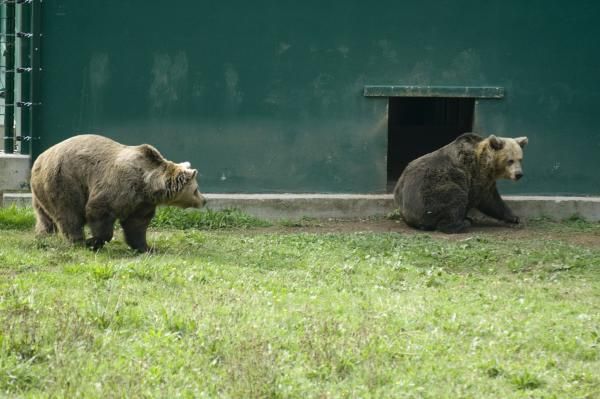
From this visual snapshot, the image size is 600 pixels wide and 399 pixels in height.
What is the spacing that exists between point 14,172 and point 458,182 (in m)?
5.76

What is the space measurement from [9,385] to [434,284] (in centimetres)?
437

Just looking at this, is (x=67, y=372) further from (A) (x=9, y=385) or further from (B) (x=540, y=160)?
(B) (x=540, y=160)

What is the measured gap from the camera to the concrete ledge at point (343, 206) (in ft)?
43.6

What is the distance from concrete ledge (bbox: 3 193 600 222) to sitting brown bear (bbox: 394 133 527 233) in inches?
13.7

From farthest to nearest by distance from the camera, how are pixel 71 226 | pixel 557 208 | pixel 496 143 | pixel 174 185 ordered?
pixel 557 208, pixel 496 143, pixel 174 185, pixel 71 226

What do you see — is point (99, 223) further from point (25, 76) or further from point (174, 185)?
point (25, 76)

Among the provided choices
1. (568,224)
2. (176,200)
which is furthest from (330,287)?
(568,224)

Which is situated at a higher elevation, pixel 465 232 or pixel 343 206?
pixel 343 206

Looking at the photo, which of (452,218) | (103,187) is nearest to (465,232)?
(452,218)

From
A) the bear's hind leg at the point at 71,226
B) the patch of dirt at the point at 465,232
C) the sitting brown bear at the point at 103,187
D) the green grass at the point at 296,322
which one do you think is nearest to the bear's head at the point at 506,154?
the patch of dirt at the point at 465,232

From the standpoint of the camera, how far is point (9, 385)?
5449 millimetres

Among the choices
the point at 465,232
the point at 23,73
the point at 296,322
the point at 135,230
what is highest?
the point at 23,73

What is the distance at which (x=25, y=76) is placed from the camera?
13.4m

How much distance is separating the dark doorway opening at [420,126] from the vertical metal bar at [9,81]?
6658 millimetres
